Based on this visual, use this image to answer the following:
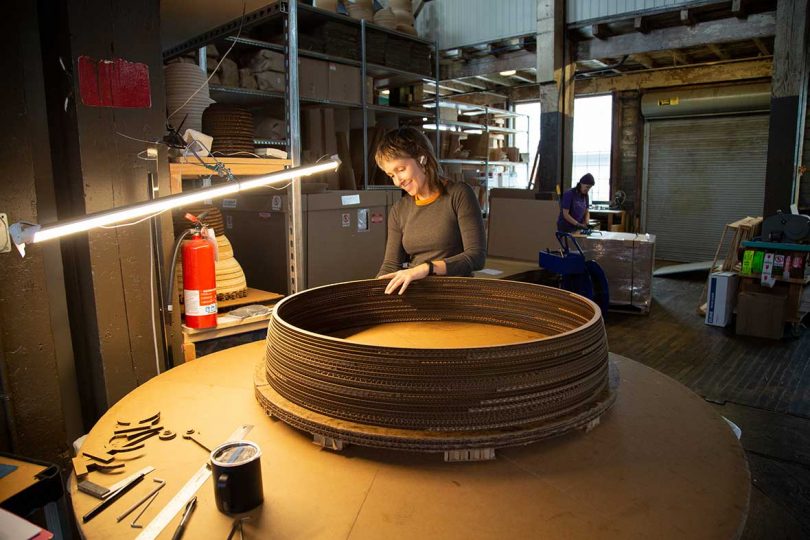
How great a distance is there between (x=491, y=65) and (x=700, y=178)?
13.8 ft

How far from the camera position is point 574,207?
6441 millimetres

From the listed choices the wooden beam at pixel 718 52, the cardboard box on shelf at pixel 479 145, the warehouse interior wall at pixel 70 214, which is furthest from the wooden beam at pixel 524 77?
the warehouse interior wall at pixel 70 214

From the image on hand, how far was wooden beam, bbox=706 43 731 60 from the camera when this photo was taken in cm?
737

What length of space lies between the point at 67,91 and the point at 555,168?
5320 mm

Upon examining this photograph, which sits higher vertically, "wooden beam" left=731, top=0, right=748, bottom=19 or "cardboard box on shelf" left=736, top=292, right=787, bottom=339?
"wooden beam" left=731, top=0, right=748, bottom=19

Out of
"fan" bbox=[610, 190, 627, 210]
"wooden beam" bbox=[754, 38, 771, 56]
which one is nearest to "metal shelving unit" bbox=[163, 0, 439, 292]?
"wooden beam" bbox=[754, 38, 771, 56]

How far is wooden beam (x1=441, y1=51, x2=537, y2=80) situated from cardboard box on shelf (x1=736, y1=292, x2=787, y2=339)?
3.44 meters

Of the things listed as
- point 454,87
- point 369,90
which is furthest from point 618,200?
point 369,90

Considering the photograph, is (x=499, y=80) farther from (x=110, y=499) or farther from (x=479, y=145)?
(x=110, y=499)

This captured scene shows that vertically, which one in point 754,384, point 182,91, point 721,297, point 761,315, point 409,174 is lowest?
point 754,384

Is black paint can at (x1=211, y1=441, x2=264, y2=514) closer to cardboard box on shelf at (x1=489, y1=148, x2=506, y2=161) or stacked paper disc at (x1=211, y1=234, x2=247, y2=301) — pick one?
stacked paper disc at (x1=211, y1=234, x2=247, y2=301)

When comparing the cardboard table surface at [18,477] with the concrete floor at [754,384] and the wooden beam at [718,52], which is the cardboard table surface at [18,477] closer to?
the concrete floor at [754,384]

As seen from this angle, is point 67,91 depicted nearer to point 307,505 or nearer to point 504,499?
point 307,505

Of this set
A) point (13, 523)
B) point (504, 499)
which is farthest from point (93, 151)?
point (504, 499)
